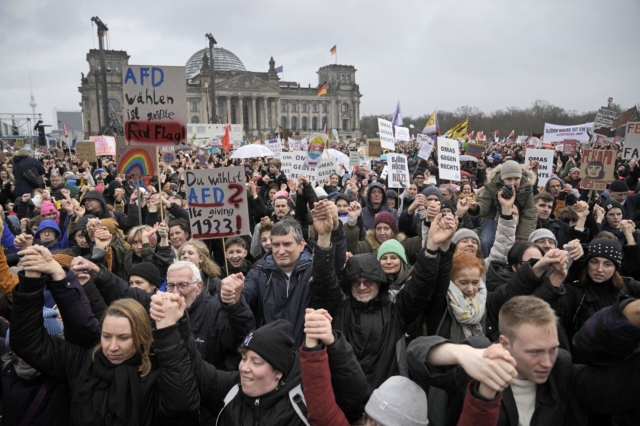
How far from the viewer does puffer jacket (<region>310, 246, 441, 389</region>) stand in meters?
2.59

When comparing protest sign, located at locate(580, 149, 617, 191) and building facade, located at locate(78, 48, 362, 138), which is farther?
building facade, located at locate(78, 48, 362, 138)

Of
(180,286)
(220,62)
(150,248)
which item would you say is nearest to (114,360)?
(180,286)

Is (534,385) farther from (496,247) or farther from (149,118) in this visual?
(149,118)

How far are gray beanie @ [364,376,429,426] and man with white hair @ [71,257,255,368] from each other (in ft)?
3.82

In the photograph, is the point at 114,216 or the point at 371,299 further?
the point at 114,216

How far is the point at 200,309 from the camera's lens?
3.08 metres

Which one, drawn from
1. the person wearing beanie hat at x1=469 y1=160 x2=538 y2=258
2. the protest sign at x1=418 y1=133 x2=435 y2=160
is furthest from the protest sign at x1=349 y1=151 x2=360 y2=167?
the person wearing beanie hat at x1=469 y1=160 x2=538 y2=258

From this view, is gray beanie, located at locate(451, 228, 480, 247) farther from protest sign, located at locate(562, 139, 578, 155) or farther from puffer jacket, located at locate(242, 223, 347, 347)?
protest sign, located at locate(562, 139, 578, 155)

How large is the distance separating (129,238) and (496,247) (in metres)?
3.65

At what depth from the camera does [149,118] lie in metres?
4.65

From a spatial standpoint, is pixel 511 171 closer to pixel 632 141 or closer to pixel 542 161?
pixel 542 161

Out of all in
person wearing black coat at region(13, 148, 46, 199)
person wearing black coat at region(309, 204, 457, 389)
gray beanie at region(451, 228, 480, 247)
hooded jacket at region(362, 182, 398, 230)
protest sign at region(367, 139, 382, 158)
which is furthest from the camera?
protest sign at region(367, 139, 382, 158)

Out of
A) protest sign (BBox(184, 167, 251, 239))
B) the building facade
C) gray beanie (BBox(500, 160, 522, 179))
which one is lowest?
protest sign (BBox(184, 167, 251, 239))

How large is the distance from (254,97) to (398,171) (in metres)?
84.3
